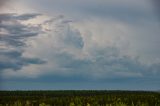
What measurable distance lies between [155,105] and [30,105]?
22.5m

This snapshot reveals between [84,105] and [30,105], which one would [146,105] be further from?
[30,105]

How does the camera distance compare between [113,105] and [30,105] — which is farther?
[30,105]

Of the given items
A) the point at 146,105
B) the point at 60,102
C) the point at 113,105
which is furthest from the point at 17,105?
the point at 146,105

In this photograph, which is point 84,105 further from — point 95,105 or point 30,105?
point 30,105

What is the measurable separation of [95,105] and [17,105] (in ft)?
46.1

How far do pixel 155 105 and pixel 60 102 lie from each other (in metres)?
19.3

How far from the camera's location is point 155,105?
7338 centimetres

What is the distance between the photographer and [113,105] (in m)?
71.7

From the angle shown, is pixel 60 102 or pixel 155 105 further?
pixel 60 102

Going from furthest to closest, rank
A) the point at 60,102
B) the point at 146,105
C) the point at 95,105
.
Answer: the point at 60,102 → the point at 95,105 → the point at 146,105

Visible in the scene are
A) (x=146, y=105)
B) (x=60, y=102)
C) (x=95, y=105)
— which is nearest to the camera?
(x=146, y=105)

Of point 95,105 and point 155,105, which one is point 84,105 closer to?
point 95,105

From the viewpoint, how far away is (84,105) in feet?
247

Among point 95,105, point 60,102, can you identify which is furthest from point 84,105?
point 60,102
